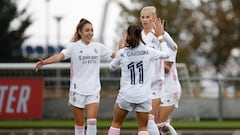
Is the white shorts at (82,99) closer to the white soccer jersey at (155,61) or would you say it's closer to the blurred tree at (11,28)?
the white soccer jersey at (155,61)

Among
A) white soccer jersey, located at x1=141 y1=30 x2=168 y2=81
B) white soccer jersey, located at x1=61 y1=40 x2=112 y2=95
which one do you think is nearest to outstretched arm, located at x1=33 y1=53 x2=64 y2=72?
white soccer jersey, located at x1=61 y1=40 x2=112 y2=95

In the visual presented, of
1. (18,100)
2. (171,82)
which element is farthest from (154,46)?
(18,100)

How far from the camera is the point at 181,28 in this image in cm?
4966

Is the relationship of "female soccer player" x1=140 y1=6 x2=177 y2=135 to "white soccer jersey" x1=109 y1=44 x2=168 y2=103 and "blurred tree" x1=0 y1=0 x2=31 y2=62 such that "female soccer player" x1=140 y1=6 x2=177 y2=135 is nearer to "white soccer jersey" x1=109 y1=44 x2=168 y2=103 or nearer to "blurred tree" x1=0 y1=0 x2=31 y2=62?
"white soccer jersey" x1=109 y1=44 x2=168 y2=103

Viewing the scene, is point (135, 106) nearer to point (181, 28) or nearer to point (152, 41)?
point (152, 41)

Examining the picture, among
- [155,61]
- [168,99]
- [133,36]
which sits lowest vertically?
[168,99]

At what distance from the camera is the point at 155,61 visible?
Result: 13.9 metres

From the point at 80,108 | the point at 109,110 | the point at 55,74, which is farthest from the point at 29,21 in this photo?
the point at 80,108

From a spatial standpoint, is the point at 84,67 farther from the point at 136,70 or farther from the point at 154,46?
the point at 136,70

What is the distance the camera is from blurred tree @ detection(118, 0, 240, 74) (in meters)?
48.7

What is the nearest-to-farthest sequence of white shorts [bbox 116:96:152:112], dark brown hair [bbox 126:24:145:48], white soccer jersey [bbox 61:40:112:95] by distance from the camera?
dark brown hair [bbox 126:24:145:48], white shorts [bbox 116:96:152:112], white soccer jersey [bbox 61:40:112:95]

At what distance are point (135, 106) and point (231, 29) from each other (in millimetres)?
36632

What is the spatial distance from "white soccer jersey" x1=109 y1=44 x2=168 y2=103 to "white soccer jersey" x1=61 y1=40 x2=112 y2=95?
3.76 feet

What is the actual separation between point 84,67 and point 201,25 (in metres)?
36.5
